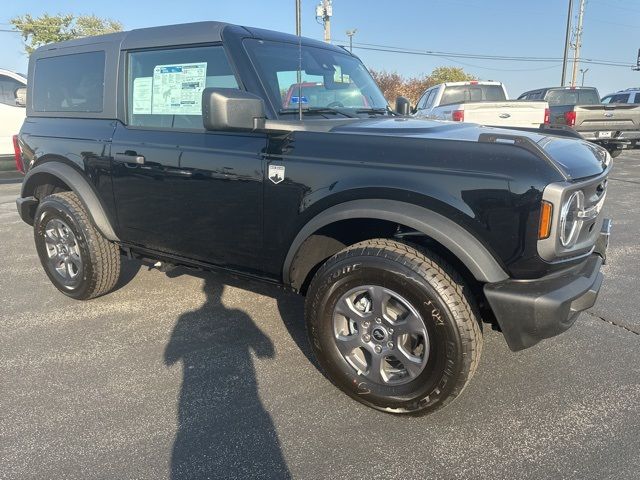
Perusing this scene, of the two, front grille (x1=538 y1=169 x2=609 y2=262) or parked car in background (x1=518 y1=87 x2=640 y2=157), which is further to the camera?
parked car in background (x1=518 y1=87 x2=640 y2=157)

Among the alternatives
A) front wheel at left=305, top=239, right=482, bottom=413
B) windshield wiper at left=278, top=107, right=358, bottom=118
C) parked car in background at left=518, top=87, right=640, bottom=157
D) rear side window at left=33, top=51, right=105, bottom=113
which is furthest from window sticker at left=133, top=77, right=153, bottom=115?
parked car in background at left=518, top=87, right=640, bottom=157

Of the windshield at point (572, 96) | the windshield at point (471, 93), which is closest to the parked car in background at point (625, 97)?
the windshield at point (572, 96)

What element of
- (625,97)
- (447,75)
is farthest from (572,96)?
(447,75)

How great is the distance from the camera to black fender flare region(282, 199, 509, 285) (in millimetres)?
2285

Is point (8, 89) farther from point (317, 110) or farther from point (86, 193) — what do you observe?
point (317, 110)

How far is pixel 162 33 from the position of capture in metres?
3.39

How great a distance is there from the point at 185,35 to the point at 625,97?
18.0 metres

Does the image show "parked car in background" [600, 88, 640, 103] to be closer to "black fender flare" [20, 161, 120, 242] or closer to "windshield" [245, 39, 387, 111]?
"windshield" [245, 39, 387, 111]

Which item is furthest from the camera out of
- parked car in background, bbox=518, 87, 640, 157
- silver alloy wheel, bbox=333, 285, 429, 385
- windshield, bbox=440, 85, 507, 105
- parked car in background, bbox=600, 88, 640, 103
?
parked car in background, bbox=600, 88, 640, 103

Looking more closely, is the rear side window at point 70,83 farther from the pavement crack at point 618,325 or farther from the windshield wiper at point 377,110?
the pavement crack at point 618,325

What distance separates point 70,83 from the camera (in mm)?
3977

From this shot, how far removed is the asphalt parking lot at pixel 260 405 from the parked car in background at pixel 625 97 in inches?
599

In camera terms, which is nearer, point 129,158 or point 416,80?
point 129,158

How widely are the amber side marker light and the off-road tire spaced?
3.13 m
